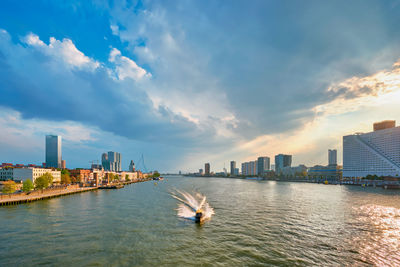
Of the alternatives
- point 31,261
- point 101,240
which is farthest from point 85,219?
point 31,261

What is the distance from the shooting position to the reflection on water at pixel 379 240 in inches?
976

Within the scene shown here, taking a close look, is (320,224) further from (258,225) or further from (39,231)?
(39,231)

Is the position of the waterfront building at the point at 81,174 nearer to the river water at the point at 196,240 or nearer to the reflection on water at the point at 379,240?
the river water at the point at 196,240

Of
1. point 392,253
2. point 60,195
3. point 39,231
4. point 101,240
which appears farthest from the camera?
point 60,195

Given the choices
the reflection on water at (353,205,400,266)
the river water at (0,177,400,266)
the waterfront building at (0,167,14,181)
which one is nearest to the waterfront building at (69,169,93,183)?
the waterfront building at (0,167,14,181)

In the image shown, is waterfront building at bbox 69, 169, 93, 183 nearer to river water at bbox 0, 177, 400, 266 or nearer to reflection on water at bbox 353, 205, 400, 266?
river water at bbox 0, 177, 400, 266

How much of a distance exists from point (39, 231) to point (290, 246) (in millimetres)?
44298

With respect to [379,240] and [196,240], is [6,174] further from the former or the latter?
[379,240]

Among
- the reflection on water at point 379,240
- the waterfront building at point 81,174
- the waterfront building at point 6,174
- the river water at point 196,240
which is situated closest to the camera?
the river water at point 196,240

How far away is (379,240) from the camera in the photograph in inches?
1225

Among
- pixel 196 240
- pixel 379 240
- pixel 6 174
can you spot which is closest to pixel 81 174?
pixel 6 174

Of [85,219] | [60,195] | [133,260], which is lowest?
[60,195]

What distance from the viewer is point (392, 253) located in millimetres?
26547

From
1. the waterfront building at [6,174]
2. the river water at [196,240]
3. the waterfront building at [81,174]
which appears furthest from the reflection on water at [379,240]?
the waterfront building at [81,174]
